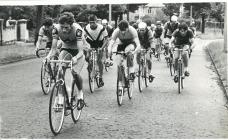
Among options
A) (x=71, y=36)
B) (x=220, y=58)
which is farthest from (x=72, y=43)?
(x=220, y=58)

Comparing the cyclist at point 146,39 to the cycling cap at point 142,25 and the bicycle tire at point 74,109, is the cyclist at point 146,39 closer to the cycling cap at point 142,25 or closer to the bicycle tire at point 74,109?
the cycling cap at point 142,25

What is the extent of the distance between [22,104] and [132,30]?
Answer: 2.50 m

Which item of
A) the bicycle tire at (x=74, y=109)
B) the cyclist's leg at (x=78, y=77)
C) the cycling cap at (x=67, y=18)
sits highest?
the cycling cap at (x=67, y=18)

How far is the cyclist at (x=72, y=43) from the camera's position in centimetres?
750

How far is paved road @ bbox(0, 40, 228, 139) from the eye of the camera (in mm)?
7680

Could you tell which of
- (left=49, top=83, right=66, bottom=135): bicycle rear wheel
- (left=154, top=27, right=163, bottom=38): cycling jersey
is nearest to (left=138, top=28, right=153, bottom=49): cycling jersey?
(left=49, top=83, right=66, bottom=135): bicycle rear wheel

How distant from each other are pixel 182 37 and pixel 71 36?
4.78 metres

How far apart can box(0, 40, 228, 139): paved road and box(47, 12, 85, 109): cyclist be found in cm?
63

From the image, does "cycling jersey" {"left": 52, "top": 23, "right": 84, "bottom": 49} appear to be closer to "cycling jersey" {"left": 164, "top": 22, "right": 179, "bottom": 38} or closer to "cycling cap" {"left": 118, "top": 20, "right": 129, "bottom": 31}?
"cycling cap" {"left": 118, "top": 20, "right": 129, "bottom": 31}

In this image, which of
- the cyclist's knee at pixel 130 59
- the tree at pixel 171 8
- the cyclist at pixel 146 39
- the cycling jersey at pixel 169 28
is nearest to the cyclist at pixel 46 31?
the cyclist's knee at pixel 130 59

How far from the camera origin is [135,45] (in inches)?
437

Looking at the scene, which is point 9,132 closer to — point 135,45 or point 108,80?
point 135,45

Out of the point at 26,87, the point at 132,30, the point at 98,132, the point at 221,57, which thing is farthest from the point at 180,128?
the point at 221,57

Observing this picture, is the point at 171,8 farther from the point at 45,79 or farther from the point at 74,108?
the point at 45,79
